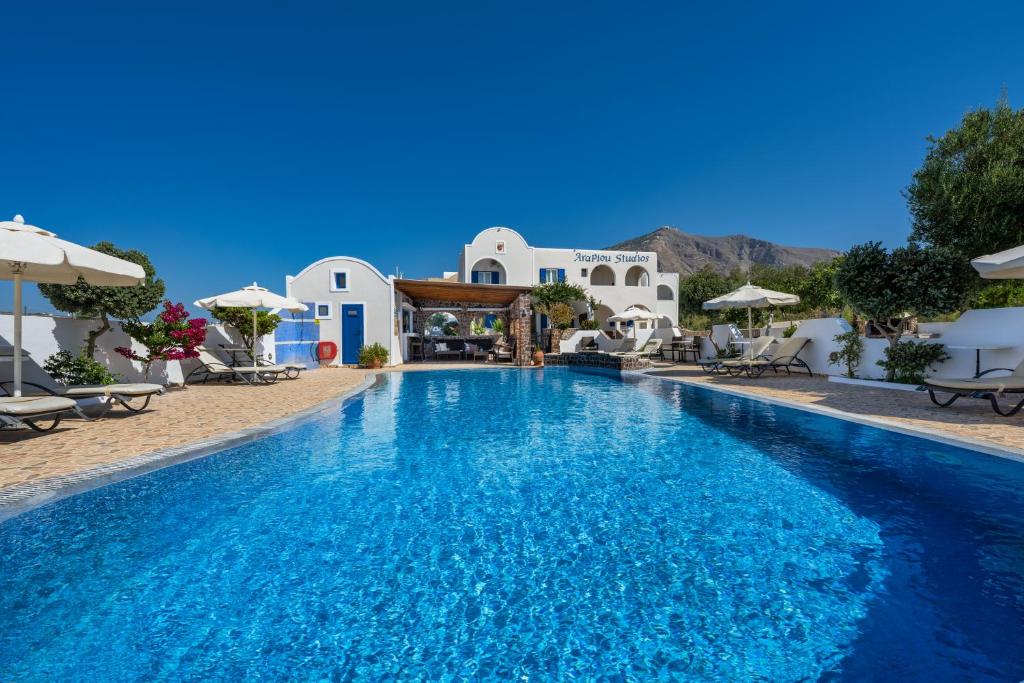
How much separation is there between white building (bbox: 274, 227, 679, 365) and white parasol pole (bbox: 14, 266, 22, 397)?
10.4 m

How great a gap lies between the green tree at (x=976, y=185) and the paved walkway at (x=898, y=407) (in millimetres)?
5016

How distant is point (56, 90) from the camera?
14.4m

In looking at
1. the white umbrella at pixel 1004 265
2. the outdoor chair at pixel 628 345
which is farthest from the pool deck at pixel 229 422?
the outdoor chair at pixel 628 345

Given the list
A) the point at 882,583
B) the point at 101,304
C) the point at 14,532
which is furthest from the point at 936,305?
the point at 101,304

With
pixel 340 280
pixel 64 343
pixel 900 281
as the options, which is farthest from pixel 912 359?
pixel 340 280

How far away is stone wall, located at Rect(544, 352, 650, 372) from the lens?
52.9 ft

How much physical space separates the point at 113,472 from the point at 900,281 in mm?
13483

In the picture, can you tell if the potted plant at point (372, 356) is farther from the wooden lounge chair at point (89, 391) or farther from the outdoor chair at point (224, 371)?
the wooden lounge chair at point (89, 391)

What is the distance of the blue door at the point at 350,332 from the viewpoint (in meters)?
18.2

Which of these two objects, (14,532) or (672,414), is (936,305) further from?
(14,532)

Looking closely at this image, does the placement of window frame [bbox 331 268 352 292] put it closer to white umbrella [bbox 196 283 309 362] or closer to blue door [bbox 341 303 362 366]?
blue door [bbox 341 303 362 366]

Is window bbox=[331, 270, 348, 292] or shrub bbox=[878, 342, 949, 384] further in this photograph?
window bbox=[331, 270, 348, 292]

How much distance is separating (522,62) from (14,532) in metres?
22.3

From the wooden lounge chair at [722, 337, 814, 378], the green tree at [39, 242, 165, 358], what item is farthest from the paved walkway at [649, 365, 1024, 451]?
the green tree at [39, 242, 165, 358]
